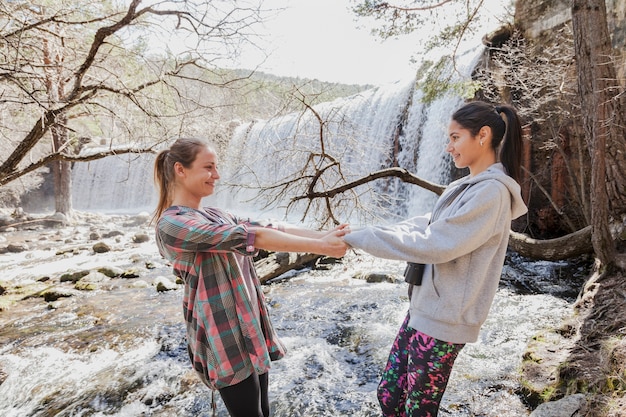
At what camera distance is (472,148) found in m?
1.63

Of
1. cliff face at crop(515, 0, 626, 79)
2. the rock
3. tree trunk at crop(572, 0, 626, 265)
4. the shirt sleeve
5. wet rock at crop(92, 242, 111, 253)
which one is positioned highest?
cliff face at crop(515, 0, 626, 79)

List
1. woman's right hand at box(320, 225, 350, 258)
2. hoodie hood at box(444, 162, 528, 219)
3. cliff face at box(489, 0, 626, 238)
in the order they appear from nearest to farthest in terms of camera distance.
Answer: hoodie hood at box(444, 162, 528, 219)
woman's right hand at box(320, 225, 350, 258)
cliff face at box(489, 0, 626, 238)

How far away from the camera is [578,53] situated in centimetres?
368

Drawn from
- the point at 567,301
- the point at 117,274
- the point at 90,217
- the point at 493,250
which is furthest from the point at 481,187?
the point at 90,217

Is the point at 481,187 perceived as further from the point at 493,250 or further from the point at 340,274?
the point at 340,274

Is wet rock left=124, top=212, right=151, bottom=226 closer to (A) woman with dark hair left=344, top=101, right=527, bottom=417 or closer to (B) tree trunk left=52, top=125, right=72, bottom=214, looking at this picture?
(B) tree trunk left=52, top=125, right=72, bottom=214

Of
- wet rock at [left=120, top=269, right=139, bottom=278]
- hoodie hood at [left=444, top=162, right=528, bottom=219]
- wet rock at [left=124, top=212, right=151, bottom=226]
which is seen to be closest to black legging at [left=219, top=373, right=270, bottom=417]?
hoodie hood at [left=444, top=162, right=528, bottom=219]

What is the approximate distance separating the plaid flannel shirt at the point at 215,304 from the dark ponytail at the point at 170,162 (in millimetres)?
184

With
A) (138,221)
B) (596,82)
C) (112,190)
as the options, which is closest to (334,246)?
(596,82)

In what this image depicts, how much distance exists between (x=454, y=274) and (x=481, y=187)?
1.13ft

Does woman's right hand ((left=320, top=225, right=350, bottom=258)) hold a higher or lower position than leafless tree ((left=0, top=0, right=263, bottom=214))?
lower

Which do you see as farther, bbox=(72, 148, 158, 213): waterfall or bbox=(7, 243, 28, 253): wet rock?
bbox=(72, 148, 158, 213): waterfall

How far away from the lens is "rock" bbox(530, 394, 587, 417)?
2350 millimetres

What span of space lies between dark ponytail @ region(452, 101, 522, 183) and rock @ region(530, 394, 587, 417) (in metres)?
1.67
